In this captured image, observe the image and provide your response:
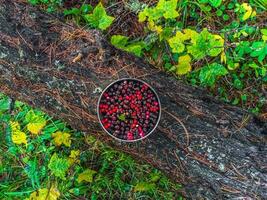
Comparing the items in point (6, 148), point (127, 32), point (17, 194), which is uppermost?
point (127, 32)

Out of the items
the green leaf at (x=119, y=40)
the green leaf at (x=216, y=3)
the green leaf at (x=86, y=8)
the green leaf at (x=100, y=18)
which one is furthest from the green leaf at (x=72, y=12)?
the green leaf at (x=216, y=3)

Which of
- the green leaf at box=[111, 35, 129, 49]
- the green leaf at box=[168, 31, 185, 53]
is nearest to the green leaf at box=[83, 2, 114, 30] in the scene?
the green leaf at box=[111, 35, 129, 49]

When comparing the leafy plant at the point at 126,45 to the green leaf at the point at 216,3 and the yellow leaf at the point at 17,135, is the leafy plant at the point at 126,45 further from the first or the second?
the yellow leaf at the point at 17,135

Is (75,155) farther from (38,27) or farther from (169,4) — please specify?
(169,4)

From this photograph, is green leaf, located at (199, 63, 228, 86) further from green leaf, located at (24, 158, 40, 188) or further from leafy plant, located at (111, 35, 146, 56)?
green leaf, located at (24, 158, 40, 188)

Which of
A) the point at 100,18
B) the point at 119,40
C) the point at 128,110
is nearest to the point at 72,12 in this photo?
the point at 100,18

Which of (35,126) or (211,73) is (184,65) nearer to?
(211,73)

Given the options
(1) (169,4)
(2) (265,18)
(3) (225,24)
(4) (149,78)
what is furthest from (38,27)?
(2) (265,18)
